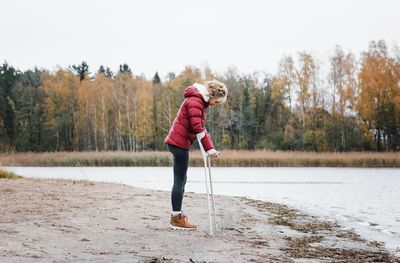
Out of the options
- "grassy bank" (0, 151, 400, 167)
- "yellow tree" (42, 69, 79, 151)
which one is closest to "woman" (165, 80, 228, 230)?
"grassy bank" (0, 151, 400, 167)

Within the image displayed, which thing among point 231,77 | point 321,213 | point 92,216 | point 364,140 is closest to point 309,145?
point 364,140

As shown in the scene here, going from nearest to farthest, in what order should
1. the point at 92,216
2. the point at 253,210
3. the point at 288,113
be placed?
the point at 92,216 → the point at 253,210 → the point at 288,113

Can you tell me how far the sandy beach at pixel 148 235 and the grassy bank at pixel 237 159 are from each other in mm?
21302

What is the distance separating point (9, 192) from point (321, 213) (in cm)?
582

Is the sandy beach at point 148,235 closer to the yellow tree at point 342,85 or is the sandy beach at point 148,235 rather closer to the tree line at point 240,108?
the tree line at point 240,108

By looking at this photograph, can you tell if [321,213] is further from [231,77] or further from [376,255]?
[231,77]

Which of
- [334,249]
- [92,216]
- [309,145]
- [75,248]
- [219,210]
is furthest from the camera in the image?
[309,145]

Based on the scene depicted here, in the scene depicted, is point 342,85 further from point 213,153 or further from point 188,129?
point 213,153

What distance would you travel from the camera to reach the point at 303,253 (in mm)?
5562

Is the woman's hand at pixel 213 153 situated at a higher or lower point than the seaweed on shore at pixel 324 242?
higher

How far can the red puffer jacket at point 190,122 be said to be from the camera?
20.8ft

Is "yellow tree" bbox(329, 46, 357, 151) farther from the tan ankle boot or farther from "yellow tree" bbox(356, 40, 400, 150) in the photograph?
the tan ankle boot

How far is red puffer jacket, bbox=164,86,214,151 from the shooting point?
633 cm

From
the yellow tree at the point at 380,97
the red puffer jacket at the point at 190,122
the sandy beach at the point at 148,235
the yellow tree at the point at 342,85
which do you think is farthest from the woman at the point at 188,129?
the yellow tree at the point at 342,85
